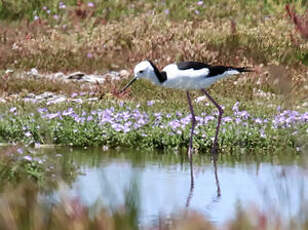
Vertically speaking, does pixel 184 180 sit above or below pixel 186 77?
below

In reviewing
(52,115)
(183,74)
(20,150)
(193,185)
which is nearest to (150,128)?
(183,74)

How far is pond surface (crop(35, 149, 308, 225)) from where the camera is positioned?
7.11 m

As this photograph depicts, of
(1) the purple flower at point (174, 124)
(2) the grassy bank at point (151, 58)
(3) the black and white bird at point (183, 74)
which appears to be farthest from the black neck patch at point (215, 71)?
(1) the purple flower at point (174, 124)

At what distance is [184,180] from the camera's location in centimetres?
892

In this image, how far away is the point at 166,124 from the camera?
449 inches

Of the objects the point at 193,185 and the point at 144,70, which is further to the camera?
the point at 144,70

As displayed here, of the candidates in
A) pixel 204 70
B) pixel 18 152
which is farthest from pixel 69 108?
pixel 18 152

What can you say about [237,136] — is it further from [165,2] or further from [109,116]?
[165,2]

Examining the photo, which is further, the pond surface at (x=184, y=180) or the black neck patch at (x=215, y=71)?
the black neck patch at (x=215, y=71)

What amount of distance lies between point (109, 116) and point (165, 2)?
1109 centimetres

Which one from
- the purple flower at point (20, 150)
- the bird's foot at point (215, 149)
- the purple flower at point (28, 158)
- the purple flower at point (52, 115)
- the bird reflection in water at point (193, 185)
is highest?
the purple flower at point (52, 115)

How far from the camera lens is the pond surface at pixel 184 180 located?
7.11 meters

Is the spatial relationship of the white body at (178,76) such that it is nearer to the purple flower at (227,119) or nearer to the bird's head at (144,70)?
the bird's head at (144,70)

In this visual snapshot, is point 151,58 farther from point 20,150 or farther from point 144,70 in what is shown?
point 20,150
